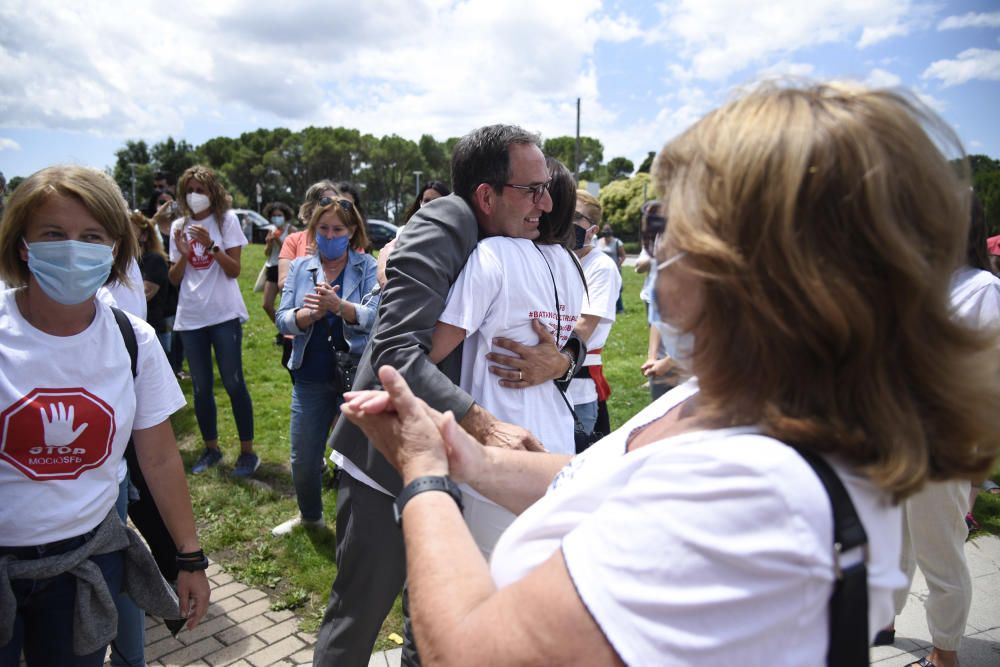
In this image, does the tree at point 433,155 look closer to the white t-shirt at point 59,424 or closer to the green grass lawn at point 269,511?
the green grass lawn at point 269,511

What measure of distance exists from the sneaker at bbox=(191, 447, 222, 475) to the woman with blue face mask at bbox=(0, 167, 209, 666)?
10.7 ft

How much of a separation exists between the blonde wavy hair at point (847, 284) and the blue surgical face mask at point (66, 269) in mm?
1814

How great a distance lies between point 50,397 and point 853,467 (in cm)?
203

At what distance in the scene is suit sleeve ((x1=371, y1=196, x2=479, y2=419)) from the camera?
212 centimetres

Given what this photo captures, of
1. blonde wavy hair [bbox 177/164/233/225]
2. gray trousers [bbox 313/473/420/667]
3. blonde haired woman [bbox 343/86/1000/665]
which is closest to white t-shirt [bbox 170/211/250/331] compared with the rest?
blonde wavy hair [bbox 177/164/233/225]

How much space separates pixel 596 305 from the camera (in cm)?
420

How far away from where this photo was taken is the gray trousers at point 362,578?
7.55 ft

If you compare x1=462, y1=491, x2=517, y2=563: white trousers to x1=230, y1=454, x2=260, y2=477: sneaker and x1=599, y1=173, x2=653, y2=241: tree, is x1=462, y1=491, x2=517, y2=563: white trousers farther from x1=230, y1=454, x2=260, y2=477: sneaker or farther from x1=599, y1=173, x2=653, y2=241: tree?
x1=599, y1=173, x2=653, y2=241: tree

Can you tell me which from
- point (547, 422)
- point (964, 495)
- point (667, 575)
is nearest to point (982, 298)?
point (964, 495)

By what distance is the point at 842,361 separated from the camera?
970 millimetres

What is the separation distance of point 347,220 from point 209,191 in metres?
1.69

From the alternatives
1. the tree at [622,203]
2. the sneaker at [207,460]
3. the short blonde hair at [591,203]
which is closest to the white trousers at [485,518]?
the short blonde hair at [591,203]

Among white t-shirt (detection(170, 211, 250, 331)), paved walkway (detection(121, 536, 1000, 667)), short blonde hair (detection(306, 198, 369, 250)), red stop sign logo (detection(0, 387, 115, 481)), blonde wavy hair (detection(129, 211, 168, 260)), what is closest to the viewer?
red stop sign logo (detection(0, 387, 115, 481))

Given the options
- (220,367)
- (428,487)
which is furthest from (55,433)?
(220,367)
